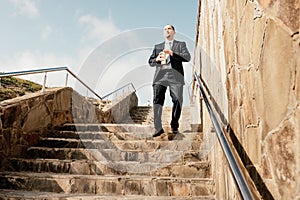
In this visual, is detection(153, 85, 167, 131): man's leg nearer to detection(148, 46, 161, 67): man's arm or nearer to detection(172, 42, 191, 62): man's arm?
detection(148, 46, 161, 67): man's arm

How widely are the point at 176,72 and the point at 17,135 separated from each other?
2332mm

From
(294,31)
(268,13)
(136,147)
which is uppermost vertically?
(268,13)

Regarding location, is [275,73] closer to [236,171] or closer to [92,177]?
[236,171]

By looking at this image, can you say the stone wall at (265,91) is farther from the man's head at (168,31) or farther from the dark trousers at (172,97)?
the man's head at (168,31)

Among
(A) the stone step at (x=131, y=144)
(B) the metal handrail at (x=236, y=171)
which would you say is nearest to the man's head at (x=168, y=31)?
(A) the stone step at (x=131, y=144)

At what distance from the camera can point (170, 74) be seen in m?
4.21

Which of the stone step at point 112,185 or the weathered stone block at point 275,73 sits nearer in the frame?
the weathered stone block at point 275,73

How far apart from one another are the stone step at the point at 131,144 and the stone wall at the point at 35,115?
29cm

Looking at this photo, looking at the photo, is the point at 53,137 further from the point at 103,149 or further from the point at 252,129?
the point at 252,129

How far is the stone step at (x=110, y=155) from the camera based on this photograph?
3.31m

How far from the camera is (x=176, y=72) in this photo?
13.7ft

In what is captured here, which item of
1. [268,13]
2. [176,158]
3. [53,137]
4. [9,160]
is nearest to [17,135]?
[9,160]

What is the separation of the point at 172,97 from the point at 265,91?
3015 millimetres

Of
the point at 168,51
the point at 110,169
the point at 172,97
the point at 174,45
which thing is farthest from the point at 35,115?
the point at 174,45
